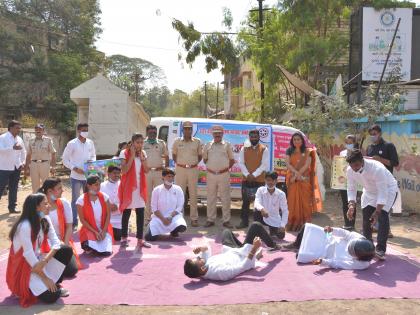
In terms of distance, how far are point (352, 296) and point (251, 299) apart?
1037 mm

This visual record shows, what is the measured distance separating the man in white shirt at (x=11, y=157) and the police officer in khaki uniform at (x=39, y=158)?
0.32m

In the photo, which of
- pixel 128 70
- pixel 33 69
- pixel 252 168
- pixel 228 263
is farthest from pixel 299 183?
pixel 128 70

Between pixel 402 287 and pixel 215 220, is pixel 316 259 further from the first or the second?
pixel 215 220

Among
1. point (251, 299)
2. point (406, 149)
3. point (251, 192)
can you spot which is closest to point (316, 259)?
point (251, 299)

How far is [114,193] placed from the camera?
311 inches

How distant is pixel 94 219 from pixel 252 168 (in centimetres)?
329

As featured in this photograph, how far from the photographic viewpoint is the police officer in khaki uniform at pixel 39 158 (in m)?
9.53

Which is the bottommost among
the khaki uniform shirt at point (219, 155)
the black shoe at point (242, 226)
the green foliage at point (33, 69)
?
the black shoe at point (242, 226)

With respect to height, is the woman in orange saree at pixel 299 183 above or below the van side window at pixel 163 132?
below

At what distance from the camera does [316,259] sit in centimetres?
611

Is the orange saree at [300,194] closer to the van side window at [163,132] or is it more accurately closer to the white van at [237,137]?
the white van at [237,137]

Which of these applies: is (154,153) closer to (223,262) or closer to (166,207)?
(166,207)

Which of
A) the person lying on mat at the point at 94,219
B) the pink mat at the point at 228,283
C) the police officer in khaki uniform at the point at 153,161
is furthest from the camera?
the police officer in khaki uniform at the point at 153,161

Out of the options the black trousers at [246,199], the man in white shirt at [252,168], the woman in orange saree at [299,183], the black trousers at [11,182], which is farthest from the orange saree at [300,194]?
the black trousers at [11,182]
